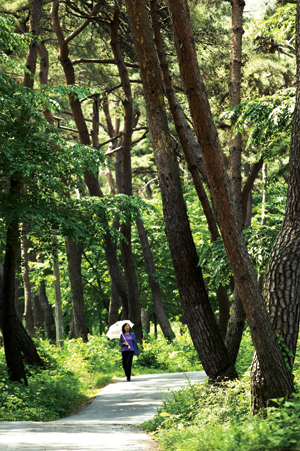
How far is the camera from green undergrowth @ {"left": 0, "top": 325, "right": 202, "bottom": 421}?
980 centimetres

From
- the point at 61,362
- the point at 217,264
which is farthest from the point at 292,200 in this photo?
the point at 61,362

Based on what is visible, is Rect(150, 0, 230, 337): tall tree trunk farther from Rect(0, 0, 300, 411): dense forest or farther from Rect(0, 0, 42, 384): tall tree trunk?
Rect(0, 0, 42, 384): tall tree trunk

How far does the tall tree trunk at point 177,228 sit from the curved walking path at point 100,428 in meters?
1.62

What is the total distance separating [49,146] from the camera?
10.7m

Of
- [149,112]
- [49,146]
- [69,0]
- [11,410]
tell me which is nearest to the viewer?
[149,112]

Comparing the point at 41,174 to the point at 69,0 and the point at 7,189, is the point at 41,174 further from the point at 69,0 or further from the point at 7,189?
the point at 69,0

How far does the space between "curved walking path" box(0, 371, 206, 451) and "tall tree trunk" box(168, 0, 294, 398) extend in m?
1.71

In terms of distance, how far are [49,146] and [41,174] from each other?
1085 millimetres

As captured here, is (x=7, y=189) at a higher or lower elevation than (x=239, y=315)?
higher

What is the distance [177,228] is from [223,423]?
312 cm

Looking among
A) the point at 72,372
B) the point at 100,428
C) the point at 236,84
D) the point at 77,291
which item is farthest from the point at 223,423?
the point at 77,291

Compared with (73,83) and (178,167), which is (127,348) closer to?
(178,167)

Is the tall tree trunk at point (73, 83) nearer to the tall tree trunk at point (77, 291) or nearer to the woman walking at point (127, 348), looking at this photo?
the tall tree trunk at point (77, 291)

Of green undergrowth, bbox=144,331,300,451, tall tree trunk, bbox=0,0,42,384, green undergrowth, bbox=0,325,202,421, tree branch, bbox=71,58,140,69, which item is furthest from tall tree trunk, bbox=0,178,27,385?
tree branch, bbox=71,58,140,69
